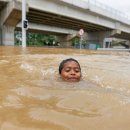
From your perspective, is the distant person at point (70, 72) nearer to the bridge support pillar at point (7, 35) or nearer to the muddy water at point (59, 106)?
the muddy water at point (59, 106)

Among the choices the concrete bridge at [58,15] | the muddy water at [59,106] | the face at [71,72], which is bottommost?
the muddy water at [59,106]

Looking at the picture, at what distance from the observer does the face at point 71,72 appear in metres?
5.09

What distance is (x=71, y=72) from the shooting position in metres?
5.13

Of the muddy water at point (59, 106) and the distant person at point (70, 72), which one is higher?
the distant person at point (70, 72)

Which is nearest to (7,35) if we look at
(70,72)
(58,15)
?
(58,15)

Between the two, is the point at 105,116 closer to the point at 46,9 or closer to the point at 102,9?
the point at 46,9

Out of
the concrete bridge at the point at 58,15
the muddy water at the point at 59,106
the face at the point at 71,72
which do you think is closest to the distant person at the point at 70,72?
the face at the point at 71,72

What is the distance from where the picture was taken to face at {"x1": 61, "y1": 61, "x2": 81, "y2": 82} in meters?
5.09

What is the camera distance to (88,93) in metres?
4.17

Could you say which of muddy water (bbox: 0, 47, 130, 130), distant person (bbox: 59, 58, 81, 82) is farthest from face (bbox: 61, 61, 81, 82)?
muddy water (bbox: 0, 47, 130, 130)

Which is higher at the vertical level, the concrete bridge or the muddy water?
the concrete bridge

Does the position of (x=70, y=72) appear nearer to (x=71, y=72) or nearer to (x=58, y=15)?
(x=71, y=72)

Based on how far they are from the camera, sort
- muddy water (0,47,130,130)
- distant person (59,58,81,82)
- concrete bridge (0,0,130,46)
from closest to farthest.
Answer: muddy water (0,47,130,130) < distant person (59,58,81,82) < concrete bridge (0,0,130,46)

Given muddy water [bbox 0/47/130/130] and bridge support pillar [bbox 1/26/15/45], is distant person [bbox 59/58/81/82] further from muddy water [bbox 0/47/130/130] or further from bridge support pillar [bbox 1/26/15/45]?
bridge support pillar [bbox 1/26/15/45]
